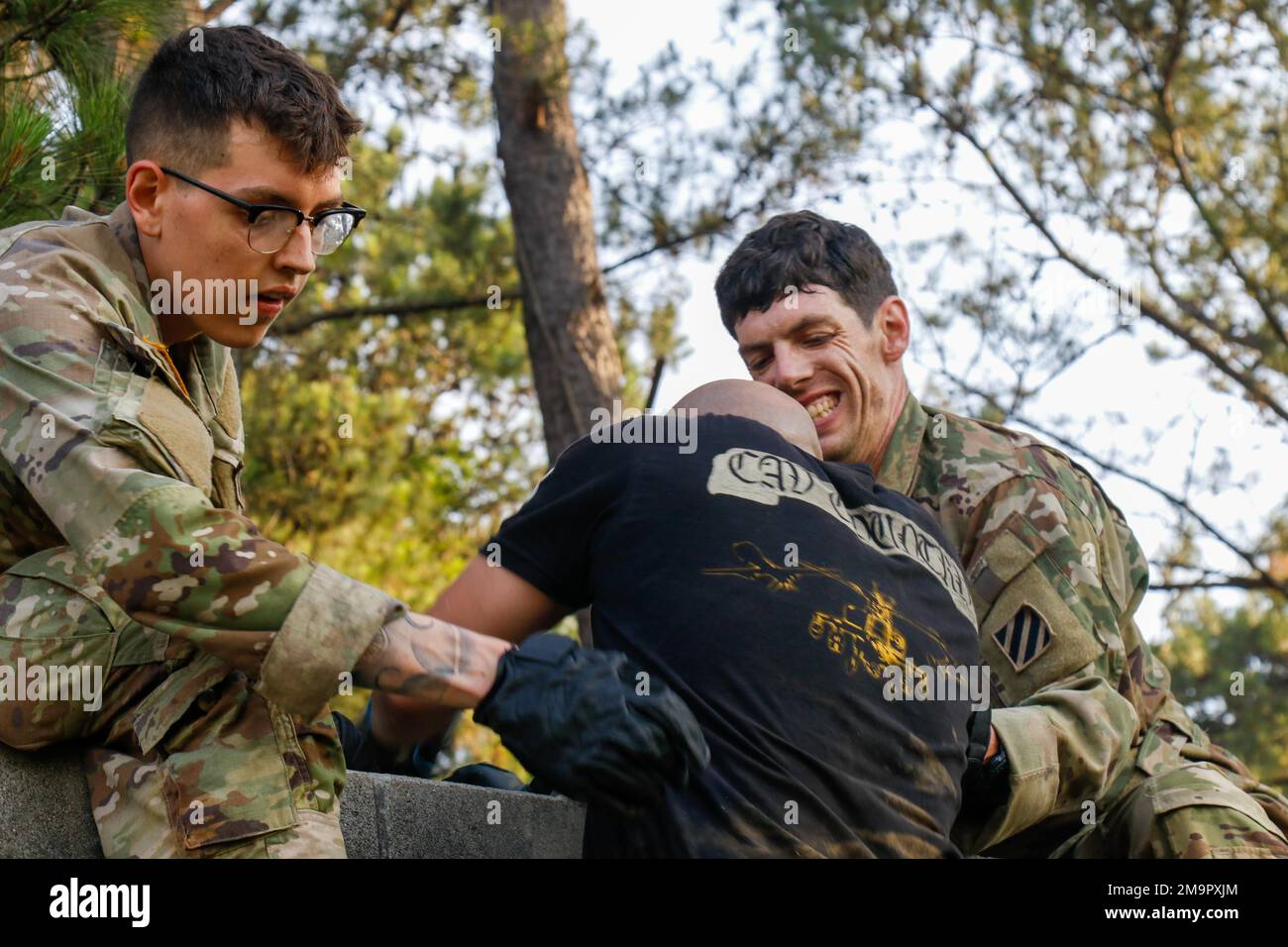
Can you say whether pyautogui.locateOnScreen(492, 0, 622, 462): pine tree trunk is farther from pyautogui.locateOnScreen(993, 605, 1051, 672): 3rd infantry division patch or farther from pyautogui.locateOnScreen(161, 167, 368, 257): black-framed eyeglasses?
pyautogui.locateOnScreen(161, 167, 368, 257): black-framed eyeglasses

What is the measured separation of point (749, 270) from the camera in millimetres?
4309

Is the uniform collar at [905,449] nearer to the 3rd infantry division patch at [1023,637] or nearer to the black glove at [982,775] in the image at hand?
the 3rd infantry division patch at [1023,637]

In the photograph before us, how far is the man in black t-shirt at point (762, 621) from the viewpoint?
2.31 metres

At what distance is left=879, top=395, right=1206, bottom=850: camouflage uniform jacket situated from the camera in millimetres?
3154

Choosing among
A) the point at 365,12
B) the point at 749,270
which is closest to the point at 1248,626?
the point at 365,12

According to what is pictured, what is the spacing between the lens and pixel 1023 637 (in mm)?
3645

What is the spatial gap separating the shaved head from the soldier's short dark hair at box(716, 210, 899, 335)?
1359 mm

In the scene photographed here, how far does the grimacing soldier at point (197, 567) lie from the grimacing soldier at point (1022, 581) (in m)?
1.08

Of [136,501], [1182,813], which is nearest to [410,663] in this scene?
[136,501]

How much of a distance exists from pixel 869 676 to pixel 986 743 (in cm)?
58

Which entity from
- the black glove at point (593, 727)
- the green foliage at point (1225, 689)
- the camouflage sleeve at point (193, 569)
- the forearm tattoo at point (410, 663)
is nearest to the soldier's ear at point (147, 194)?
the camouflage sleeve at point (193, 569)

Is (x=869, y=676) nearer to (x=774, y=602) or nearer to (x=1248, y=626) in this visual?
(x=774, y=602)

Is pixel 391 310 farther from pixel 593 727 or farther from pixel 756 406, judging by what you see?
pixel 593 727

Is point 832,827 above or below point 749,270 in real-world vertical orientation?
below
